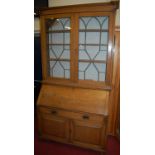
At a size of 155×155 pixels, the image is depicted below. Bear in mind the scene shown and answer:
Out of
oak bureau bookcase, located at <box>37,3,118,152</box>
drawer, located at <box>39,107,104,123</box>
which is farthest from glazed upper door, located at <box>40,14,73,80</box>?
drawer, located at <box>39,107,104,123</box>

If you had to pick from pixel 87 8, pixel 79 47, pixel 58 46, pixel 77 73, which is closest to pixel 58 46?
pixel 58 46

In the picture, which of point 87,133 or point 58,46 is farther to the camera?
point 58,46

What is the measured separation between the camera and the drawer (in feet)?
6.43

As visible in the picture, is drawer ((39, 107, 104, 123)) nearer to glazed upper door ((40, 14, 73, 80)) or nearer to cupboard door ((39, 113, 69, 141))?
cupboard door ((39, 113, 69, 141))

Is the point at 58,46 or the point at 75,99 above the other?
the point at 58,46

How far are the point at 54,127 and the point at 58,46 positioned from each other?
1.24 metres

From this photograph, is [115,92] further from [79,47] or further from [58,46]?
[58,46]

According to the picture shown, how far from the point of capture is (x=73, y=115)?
207 centimetres

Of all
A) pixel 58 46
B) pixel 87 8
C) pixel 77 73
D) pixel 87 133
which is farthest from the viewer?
pixel 58 46

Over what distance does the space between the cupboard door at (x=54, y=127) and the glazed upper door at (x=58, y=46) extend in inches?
24.8
